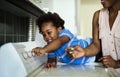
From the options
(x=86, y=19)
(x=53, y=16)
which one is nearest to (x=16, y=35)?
(x=53, y=16)

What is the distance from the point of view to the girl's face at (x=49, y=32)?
4.73 ft

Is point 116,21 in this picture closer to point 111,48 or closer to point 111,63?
point 111,48

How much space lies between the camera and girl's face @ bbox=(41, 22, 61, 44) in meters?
1.44

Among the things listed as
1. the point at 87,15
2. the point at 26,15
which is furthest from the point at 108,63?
the point at 87,15

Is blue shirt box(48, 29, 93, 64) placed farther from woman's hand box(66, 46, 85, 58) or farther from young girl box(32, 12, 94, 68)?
Answer: woman's hand box(66, 46, 85, 58)

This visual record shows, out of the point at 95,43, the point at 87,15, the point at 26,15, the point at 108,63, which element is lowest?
the point at 108,63

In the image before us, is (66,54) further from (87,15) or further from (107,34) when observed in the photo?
(87,15)

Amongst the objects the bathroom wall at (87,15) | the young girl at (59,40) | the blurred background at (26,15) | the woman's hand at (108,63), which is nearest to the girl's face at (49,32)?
the young girl at (59,40)

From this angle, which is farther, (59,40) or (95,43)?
(95,43)

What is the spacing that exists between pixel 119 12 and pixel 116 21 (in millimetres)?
64

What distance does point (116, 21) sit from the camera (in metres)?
1.31

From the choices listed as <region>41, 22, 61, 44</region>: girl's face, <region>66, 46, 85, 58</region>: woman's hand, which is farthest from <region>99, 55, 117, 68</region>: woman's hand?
<region>41, 22, 61, 44</region>: girl's face

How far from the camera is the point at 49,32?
145 cm

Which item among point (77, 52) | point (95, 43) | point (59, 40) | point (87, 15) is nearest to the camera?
point (77, 52)
